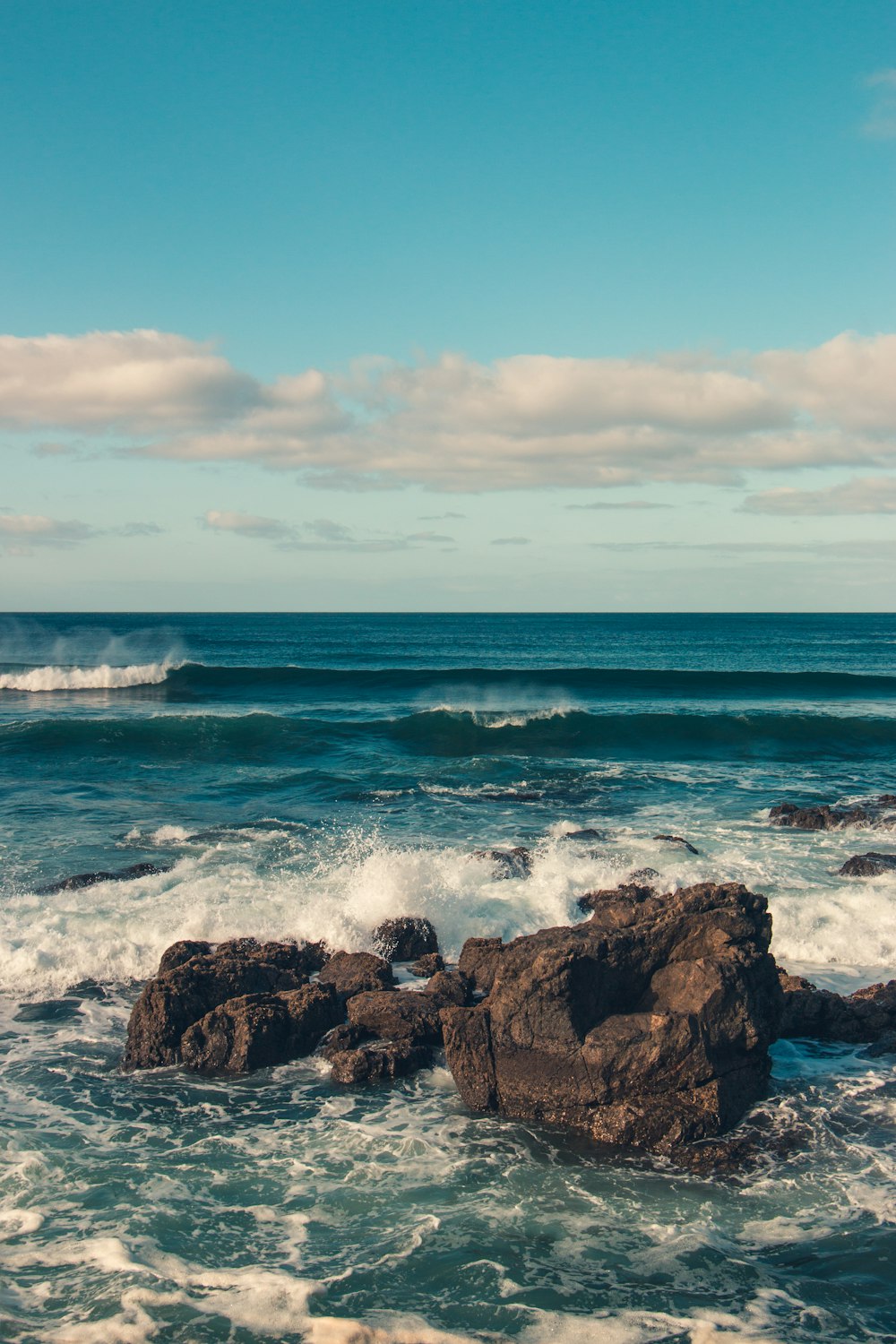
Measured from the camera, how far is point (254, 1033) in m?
10.4

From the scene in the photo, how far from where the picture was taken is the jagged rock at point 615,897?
46.7 ft

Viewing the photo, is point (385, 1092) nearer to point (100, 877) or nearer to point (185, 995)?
point (185, 995)

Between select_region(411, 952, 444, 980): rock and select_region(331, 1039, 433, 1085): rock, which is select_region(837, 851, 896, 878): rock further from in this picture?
select_region(331, 1039, 433, 1085): rock

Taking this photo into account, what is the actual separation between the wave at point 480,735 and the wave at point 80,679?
10700mm

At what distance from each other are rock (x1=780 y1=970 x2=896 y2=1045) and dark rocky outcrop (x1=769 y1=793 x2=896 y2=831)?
30.2 feet

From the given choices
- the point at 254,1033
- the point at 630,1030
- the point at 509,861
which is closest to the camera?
the point at 630,1030

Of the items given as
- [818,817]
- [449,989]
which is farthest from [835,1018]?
[818,817]

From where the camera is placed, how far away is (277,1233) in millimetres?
7582

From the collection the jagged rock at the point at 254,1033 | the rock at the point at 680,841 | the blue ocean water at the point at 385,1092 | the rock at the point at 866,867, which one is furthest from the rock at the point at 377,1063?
the rock at the point at 866,867

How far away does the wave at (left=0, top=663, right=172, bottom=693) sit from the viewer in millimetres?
44938

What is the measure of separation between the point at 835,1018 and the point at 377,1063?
205 inches

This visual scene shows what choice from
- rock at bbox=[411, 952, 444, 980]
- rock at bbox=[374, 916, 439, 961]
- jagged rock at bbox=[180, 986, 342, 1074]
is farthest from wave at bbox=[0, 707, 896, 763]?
jagged rock at bbox=[180, 986, 342, 1074]

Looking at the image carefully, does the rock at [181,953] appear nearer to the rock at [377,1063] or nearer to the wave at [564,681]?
the rock at [377,1063]

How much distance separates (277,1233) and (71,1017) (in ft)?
17.2
